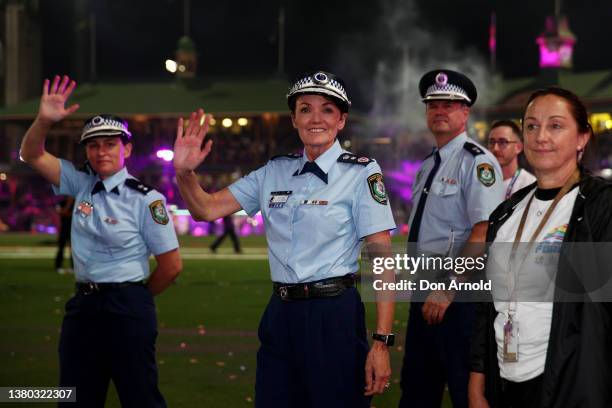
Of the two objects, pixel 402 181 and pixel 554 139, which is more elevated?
pixel 402 181

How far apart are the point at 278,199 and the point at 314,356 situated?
808 mm

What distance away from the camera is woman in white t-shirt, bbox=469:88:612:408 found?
3.28 meters

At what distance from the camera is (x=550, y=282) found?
3484mm

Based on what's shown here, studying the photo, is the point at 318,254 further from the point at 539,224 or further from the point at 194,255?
the point at 194,255

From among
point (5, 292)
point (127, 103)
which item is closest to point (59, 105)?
point (5, 292)

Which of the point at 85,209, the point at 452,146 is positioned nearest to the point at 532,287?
the point at 452,146

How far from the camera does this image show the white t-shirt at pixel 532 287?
3.44 metres

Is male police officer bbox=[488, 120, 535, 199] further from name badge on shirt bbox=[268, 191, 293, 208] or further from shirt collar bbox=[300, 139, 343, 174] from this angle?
name badge on shirt bbox=[268, 191, 293, 208]

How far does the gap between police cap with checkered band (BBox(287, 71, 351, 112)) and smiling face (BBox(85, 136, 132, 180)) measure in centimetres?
169

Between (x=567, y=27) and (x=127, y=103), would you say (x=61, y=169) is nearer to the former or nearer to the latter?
(x=127, y=103)

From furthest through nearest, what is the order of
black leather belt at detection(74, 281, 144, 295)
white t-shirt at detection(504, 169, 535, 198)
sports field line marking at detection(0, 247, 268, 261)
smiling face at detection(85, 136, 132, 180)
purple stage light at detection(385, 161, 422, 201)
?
purple stage light at detection(385, 161, 422, 201) → sports field line marking at detection(0, 247, 268, 261) → white t-shirt at detection(504, 169, 535, 198) → smiling face at detection(85, 136, 132, 180) → black leather belt at detection(74, 281, 144, 295)

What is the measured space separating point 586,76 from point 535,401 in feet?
253

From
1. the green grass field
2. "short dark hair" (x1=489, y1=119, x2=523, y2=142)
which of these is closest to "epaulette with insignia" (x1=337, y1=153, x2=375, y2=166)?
"short dark hair" (x1=489, y1=119, x2=523, y2=142)

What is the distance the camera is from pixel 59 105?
5.64m
